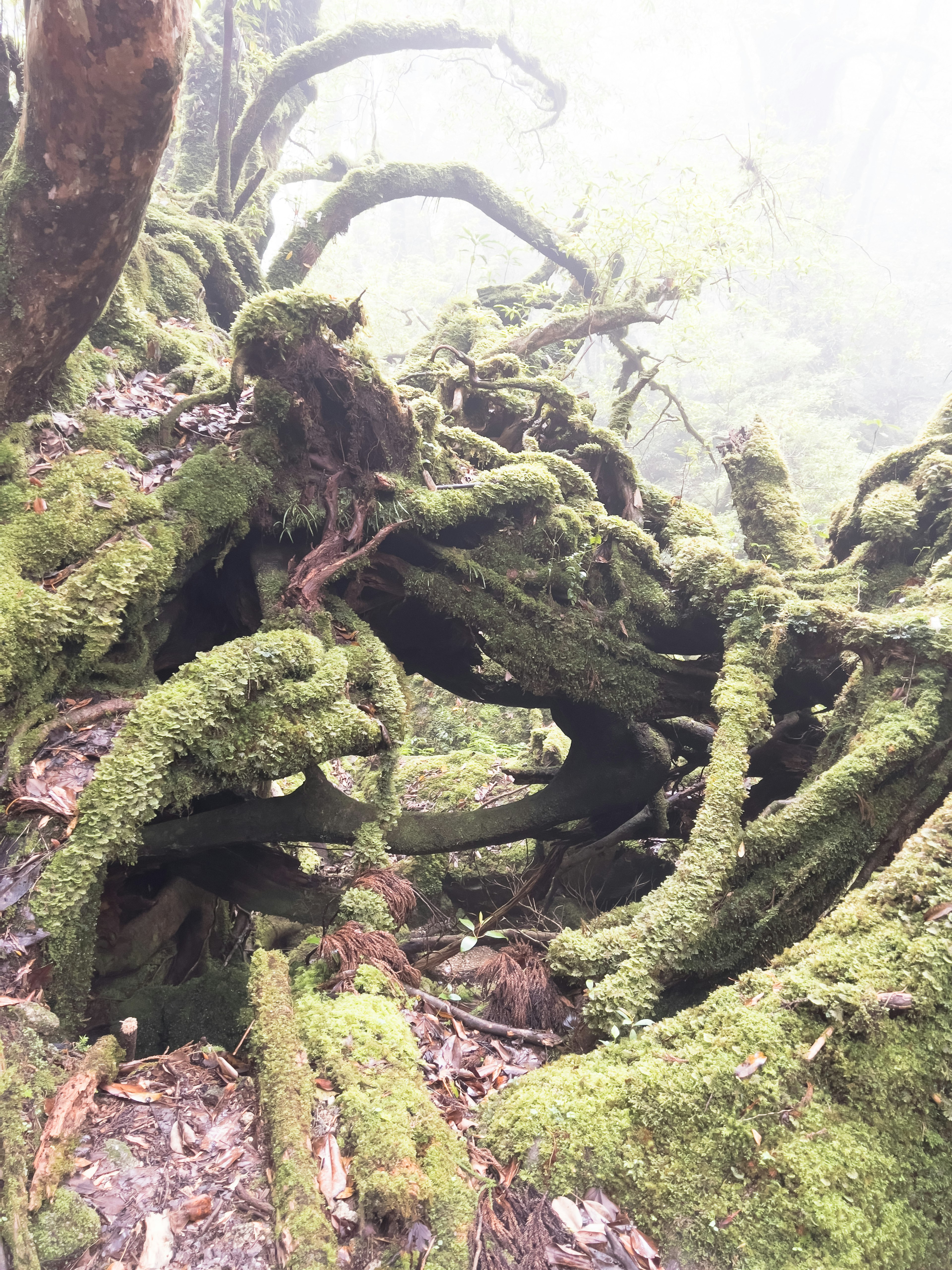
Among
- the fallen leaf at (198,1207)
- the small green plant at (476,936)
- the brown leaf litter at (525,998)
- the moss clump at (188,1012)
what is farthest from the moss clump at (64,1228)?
the small green plant at (476,936)

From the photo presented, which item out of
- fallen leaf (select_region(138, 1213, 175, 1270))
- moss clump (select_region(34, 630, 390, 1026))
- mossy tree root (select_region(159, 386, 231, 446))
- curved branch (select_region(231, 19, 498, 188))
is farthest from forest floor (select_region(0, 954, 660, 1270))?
curved branch (select_region(231, 19, 498, 188))

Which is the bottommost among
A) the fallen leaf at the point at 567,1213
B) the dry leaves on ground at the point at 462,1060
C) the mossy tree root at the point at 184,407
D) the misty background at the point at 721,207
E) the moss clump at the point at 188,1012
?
the moss clump at the point at 188,1012

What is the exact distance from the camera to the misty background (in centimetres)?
1216

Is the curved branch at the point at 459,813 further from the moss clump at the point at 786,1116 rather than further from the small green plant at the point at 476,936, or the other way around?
the moss clump at the point at 786,1116

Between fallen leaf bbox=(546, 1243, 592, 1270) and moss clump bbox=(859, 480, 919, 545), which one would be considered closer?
fallen leaf bbox=(546, 1243, 592, 1270)

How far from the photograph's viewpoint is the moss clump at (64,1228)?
1954 millimetres

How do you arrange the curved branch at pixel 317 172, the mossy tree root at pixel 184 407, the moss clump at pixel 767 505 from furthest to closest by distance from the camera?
the curved branch at pixel 317 172, the moss clump at pixel 767 505, the mossy tree root at pixel 184 407

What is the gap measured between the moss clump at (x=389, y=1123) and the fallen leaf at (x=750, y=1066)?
1130 millimetres

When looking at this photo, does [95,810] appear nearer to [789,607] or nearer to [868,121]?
[789,607]

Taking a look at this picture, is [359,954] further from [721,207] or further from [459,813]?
[721,207]

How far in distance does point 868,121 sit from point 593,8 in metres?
32.2

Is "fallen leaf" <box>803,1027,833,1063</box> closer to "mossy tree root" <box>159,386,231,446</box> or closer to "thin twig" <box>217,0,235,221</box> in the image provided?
"mossy tree root" <box>159,386,231,446</box>

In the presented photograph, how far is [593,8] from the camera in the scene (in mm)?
16297

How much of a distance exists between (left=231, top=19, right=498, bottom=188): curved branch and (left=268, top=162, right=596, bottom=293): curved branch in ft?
5.12
